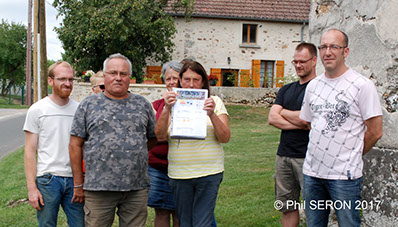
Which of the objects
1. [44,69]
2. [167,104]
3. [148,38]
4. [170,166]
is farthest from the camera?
[148,38]

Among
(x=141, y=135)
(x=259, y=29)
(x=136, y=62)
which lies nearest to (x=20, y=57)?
(x=136, y=62)

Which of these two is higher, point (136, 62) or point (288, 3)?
point (288, 3)

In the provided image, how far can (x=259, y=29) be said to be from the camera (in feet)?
75.3

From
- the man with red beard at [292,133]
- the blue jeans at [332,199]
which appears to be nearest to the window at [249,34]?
the man with red beard at [292,133]

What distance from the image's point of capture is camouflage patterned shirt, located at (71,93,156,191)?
3.08 metres

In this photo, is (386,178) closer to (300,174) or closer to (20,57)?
(300,174)

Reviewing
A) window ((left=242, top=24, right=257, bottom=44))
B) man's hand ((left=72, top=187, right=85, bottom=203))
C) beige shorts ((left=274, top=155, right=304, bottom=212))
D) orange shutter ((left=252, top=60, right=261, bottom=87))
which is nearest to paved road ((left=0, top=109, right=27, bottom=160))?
man's hand ((left=72, top=187, right=85, bottom=203))

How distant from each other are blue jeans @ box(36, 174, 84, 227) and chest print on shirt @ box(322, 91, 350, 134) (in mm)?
2035

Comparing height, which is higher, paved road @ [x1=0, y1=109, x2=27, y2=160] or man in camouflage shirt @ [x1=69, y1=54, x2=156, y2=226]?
man in camouflage shirt @ [x1=69, y1=54, x2=156, y2=226]

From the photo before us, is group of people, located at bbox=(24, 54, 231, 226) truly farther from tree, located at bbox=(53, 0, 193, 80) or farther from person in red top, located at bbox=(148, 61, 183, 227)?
tree, located at bbox=(53, 0, 193, 80)

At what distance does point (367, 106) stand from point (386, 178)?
104cm

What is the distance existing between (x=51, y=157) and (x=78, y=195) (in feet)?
1.23

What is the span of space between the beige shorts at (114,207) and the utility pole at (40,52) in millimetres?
6944

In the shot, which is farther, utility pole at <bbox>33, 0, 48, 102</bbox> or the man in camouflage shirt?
utility pole at <bbox>33, 0, 48, 102</bbox>
